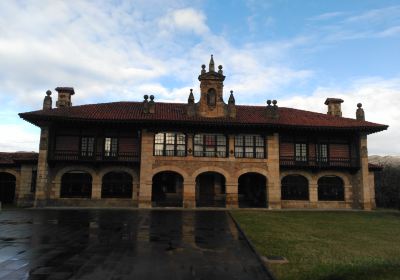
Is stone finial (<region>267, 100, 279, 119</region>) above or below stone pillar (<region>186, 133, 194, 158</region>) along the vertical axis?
above

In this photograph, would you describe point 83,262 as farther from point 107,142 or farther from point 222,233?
point 107,142

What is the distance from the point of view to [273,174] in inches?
1143

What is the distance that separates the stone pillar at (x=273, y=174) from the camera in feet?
94.4

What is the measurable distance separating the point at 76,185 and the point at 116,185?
10.9ft

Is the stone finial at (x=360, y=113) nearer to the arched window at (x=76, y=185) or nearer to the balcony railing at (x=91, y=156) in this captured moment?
the balcony railing at (x=91, y=156)

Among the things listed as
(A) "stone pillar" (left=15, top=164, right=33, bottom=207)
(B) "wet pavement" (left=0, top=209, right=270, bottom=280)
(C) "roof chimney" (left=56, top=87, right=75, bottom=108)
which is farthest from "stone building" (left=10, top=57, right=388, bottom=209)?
(B) "wet pavement" (left=0, top=209, right=270, bottom=280)

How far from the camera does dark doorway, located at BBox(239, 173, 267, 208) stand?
3167 cm

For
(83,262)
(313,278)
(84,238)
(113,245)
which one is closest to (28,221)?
(84,238)

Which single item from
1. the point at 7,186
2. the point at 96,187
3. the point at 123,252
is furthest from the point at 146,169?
the point at 123,252

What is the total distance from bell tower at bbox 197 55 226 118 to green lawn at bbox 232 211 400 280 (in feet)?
45.1

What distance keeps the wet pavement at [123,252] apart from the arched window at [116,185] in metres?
11.5

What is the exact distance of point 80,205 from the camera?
2783cm

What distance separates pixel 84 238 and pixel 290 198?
20.9m

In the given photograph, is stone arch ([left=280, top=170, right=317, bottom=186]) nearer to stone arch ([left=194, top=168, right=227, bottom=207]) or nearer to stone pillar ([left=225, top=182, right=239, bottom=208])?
stone pillar ([left=225, top=182, right=239, bottom=208])
